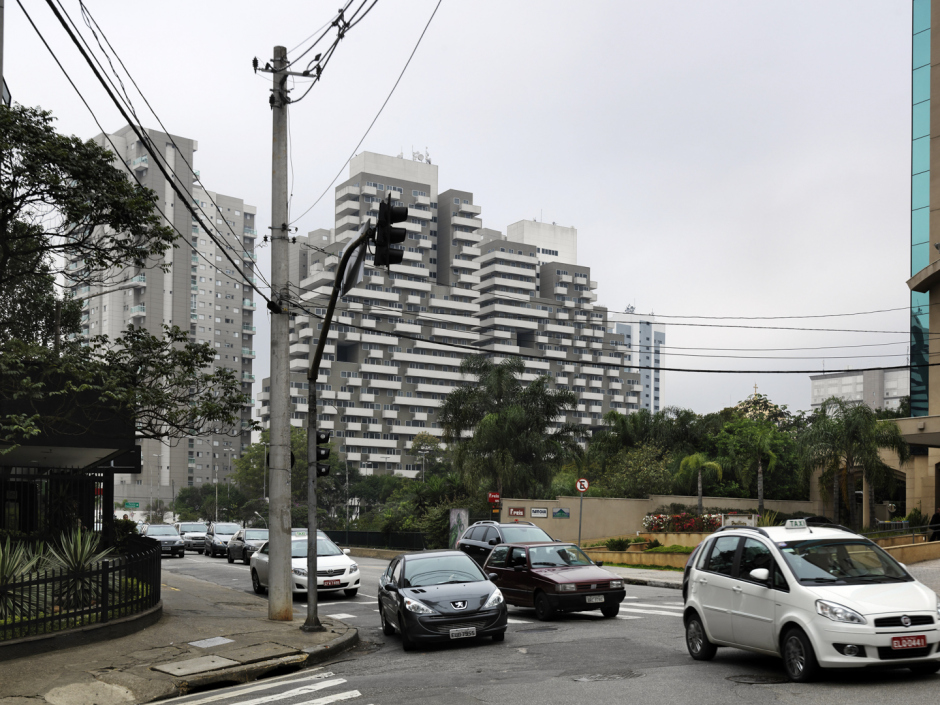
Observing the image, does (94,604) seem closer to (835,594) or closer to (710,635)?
(710,635)

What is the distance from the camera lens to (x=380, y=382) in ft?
474

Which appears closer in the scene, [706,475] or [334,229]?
[706,475]

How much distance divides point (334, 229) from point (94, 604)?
140408 mm

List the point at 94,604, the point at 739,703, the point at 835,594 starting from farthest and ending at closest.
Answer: the point at 94,604 < the point at 835,594 < the point at 739,703

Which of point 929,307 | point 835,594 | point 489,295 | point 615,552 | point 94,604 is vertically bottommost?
point 615,552

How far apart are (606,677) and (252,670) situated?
4.60m

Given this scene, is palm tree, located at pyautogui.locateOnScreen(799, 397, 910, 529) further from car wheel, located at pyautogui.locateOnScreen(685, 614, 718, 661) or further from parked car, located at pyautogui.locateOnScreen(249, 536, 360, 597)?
car wheel, located at pyautogui.locateOnScreen(685, 614, 718, 661)

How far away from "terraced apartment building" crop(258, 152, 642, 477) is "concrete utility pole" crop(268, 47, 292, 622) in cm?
11121

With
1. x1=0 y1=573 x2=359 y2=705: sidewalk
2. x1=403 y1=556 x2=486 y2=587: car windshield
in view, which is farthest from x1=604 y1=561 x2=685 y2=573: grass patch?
x1=0 y1=573 x2=359 y2=705: sidewalk

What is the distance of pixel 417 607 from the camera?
13.9 metres

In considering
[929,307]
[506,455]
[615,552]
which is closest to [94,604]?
[615,552]

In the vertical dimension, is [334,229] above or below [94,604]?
above

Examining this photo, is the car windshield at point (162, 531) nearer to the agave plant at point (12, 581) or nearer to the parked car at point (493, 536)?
the parked car at point (493, 536)

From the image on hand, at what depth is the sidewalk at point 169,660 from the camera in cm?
1105
